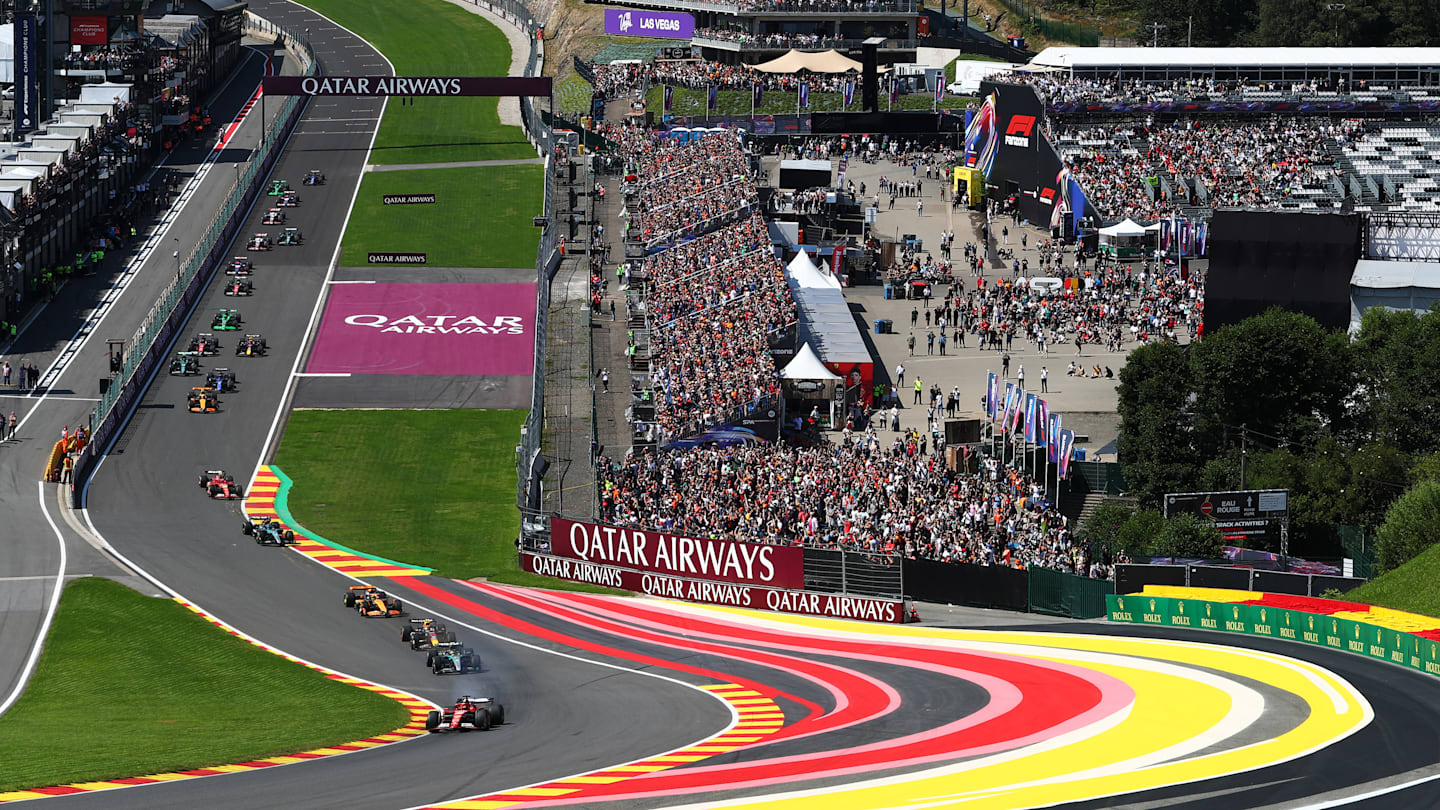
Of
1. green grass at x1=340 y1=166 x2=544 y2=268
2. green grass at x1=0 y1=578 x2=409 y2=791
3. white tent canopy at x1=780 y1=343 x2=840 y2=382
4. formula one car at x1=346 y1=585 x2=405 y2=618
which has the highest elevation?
green grass at x1=340 y1=166 x2=544 y2=268

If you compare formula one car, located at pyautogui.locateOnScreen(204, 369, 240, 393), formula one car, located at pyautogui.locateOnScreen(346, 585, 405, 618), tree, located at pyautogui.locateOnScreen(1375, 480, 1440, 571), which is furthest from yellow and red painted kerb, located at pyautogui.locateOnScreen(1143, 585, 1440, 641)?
formula one car, located at pyautogui.locateOnScreen(204, 369, 240, 393)

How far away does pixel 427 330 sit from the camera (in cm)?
8212

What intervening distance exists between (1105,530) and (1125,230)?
3685 centimetres

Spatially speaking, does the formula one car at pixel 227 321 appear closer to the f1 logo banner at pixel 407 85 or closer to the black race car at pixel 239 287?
the black race car at pixel 239 287

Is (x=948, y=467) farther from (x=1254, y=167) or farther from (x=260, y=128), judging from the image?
(x=260, y=128)

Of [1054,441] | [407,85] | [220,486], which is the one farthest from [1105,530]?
[407,85]

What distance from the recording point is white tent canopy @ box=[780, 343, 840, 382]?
70688mm

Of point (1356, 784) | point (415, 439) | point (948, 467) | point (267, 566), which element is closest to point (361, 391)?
point (415, 439)

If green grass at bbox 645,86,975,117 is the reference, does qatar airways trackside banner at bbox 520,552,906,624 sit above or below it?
below

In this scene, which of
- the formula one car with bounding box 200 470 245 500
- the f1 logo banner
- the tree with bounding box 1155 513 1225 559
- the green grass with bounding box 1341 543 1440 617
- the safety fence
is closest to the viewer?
the green grass with bounding box 1341 543 1440 617

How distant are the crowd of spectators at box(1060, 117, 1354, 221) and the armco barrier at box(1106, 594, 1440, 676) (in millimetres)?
47901

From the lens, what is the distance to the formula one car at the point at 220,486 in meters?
62.4

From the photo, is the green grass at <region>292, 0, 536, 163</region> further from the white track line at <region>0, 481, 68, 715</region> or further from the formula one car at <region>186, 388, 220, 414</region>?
the white track line at <region>0, 481, 68, 715</region>

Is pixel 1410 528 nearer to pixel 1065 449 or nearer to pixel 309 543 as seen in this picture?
pixel 1065 449
